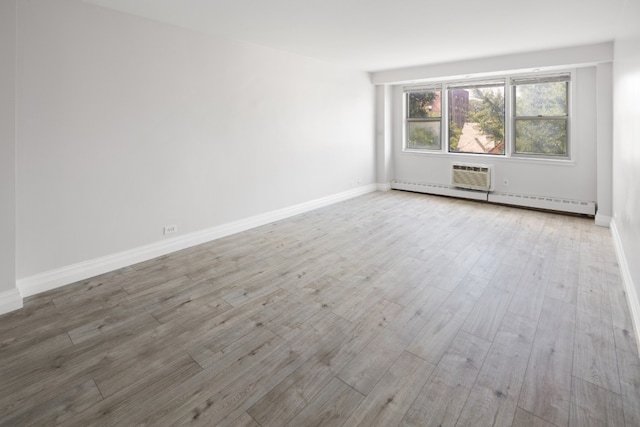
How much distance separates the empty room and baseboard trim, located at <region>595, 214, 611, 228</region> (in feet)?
0.23

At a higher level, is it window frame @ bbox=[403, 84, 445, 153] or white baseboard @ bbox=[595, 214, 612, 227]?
window frame @ bbox=[403, 84, 445, 153]

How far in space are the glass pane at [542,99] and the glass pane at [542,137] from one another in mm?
151

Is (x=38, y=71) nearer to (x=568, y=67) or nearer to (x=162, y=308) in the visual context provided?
(x=162, y=308)

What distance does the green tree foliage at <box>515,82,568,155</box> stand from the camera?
5430 mm

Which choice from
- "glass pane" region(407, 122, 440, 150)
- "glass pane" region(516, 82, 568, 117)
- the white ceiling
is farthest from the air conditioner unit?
the white ceiling

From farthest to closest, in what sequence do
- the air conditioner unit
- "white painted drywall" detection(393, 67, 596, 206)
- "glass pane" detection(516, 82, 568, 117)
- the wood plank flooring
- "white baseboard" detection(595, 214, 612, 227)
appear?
the air conditioner unit, "glass pane" detection(516, 82, 568, 117), "white painted drywall" detection(393, 67, 596, 206), "white baseboard" detection(595, 214, 612, 227), the wood plank flooring

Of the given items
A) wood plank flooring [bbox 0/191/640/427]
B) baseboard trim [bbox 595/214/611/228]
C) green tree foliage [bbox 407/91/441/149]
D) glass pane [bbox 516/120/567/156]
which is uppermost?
green tree foliage [bbox 407/91/441/149]

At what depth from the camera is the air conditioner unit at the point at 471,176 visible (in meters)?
6.05

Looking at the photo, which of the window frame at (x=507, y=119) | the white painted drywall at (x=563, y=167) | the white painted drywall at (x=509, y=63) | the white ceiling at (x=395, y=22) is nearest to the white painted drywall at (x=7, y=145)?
the white ceiling at (x=395, y=22)

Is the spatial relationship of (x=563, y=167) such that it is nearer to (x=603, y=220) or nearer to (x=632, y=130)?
(x=603, y=220)

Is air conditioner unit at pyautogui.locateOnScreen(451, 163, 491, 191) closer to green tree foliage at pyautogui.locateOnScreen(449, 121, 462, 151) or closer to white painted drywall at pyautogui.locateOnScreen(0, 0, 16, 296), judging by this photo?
green tree foliage at pyautogui.locateOnScreen(449, 121, 462, 151)

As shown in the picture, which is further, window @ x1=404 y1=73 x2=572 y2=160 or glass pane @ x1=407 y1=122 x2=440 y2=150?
glass pane @ x1=407 y1=122 x2=440 y2=150

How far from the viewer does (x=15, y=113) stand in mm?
2541

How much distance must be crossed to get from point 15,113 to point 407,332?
3266 millimetres
